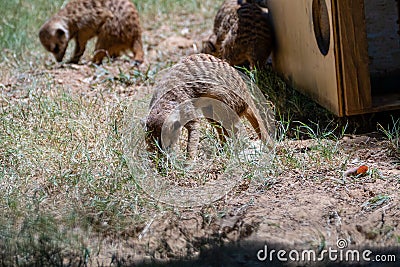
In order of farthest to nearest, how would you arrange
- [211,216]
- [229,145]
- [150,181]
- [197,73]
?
[197,73] < [229,145] < [150,181] < [211,216]

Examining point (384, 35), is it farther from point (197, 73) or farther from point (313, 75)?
point (197, 73)

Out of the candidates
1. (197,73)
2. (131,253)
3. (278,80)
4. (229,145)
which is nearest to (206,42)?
(278,80)

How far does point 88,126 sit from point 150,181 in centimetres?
99

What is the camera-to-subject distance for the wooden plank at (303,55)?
4480 mm

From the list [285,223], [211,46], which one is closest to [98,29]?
[211,46]

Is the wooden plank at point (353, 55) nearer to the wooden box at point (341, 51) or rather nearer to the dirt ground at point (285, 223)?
the wooden box at point (341, 51)

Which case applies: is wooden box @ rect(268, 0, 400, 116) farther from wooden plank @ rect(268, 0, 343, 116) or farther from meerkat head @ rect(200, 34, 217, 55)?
meerkat head @ rect(200, 34, 217, 55)

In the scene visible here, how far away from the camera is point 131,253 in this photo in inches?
123

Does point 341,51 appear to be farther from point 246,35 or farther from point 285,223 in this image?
point 246,35

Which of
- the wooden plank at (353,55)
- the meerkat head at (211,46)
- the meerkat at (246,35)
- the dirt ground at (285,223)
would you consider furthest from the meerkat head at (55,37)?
the dirt ground at (285,223)

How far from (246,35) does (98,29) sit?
191cm

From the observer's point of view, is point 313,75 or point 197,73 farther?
point 313,75

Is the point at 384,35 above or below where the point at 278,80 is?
above

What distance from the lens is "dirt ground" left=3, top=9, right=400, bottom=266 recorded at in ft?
10.0
